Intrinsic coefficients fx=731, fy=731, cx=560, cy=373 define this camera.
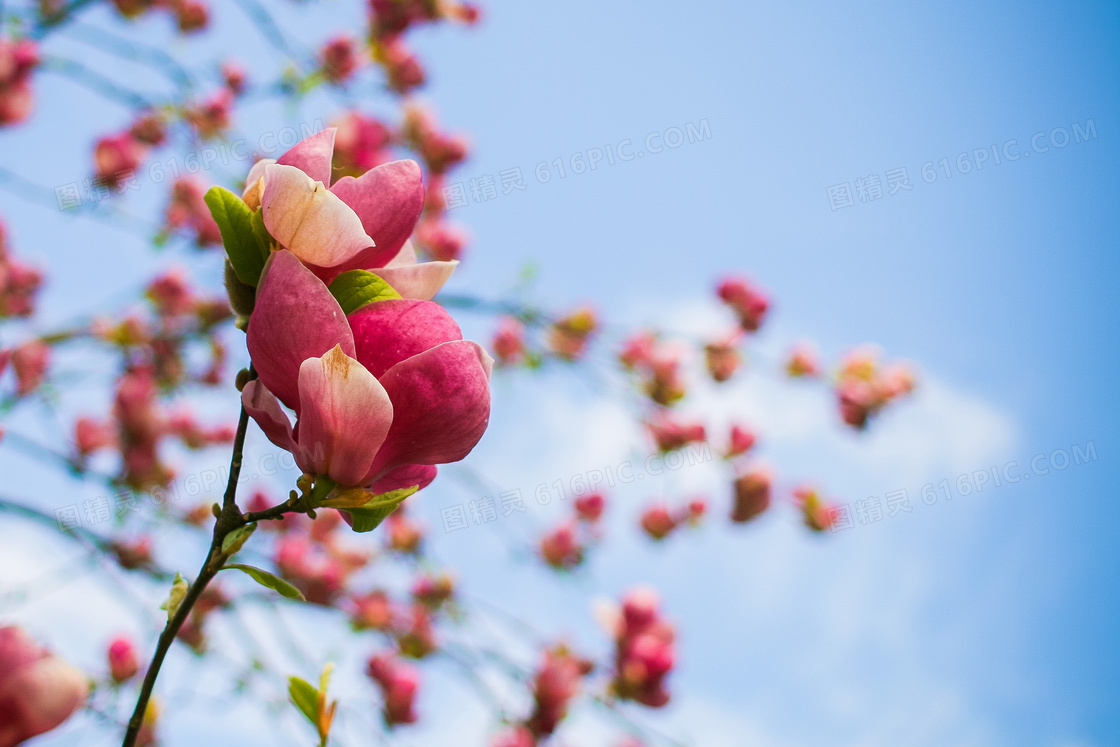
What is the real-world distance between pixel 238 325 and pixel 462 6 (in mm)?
3062

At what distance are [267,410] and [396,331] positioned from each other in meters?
0.09

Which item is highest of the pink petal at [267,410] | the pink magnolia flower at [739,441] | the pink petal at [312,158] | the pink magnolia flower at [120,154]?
the pink magnolia flower at [739,441]

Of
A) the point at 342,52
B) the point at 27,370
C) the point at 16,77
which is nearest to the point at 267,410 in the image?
the point at 27,370

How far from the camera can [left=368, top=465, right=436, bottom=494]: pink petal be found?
1.52 feet

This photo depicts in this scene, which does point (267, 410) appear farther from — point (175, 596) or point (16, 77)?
point (16, 77)

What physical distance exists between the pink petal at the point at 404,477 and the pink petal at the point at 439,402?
0.09 feet

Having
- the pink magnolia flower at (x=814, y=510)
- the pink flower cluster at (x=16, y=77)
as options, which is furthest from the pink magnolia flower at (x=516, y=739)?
the pink flower cluster at (x=16, y=77)

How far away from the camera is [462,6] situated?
122 inches

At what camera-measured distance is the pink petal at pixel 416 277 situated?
45 cm

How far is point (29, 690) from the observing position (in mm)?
379

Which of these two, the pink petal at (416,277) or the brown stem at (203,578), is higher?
the pink petal at (416,277)

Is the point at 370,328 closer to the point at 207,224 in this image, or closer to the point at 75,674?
the point at 75,674

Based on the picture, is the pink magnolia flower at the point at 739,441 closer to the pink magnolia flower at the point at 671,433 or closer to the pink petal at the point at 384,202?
the pink magnolia flower at the point at 671,433

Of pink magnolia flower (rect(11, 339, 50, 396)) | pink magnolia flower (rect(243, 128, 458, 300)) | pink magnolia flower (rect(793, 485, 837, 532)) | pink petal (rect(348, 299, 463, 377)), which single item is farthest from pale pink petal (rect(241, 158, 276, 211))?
pink magnolia flower (rect(793, 485, 837, 532))
